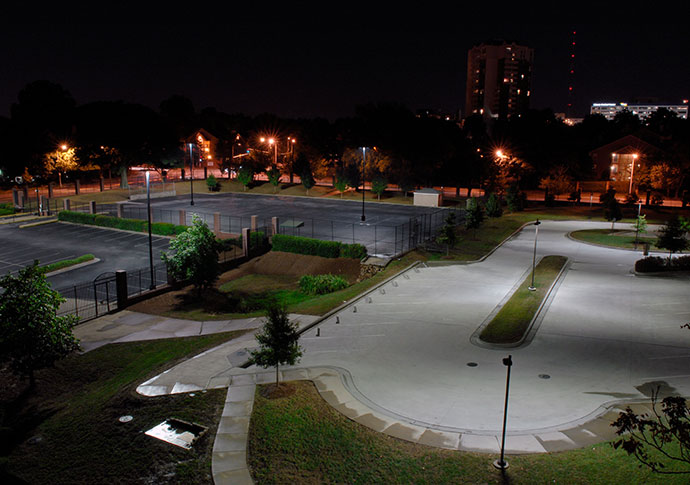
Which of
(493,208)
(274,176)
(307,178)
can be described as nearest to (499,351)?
(493,208)

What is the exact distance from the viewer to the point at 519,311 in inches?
783

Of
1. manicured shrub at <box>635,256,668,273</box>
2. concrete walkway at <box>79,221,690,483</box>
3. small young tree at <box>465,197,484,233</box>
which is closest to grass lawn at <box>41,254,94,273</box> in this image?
concrete walkway at <box>79,221,690,483</box>

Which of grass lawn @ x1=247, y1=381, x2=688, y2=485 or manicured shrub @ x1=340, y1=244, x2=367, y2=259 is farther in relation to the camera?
manicured shrub @ x1=340, y1=244, x2=367, y2=259

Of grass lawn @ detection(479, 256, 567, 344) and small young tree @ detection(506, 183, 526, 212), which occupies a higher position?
small young tree @ detection(506, 183, 526, 212)

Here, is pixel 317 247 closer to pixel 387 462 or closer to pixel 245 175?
pixel 387 462

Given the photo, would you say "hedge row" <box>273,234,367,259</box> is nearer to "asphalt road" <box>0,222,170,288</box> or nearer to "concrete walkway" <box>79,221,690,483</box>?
"concrete walkway" <box>79,221,690,483</box>

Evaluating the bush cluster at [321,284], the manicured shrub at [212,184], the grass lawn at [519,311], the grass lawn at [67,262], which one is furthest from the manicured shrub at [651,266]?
the manicured shrub at [212,184]

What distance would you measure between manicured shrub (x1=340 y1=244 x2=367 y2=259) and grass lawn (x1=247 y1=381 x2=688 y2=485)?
2090 centimetres

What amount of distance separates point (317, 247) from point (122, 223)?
760 inches

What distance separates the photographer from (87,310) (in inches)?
915

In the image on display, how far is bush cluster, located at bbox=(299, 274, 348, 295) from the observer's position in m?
27.2

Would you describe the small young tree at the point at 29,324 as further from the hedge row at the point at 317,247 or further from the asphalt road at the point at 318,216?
the asphalt road at the point at 318,216

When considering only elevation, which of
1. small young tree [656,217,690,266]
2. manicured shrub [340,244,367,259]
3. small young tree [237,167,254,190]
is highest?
small young tree [237,167,254,190]

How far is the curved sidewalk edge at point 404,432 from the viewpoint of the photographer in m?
10.0
